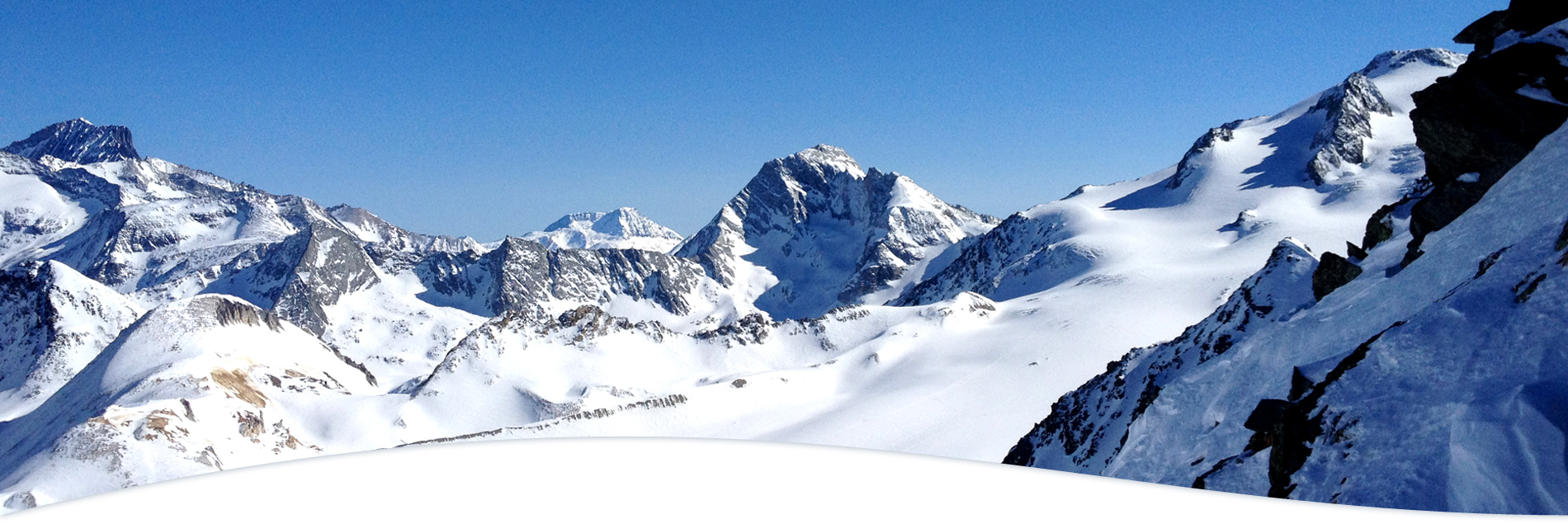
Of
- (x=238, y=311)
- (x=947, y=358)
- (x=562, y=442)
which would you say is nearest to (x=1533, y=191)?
(x=562, y=442)

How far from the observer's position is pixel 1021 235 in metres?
177

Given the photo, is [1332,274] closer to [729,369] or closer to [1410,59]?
[729,369]

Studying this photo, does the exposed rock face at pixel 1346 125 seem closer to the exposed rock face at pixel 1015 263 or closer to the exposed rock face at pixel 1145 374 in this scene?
the exposed rock face at pixel 1015 263

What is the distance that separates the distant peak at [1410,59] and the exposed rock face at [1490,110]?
196657mm

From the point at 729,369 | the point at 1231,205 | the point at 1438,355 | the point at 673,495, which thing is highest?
the point at 1231,205

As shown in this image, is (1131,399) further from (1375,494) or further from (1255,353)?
(1375,494)

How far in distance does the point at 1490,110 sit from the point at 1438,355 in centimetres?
1391

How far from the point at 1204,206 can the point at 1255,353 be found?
149m

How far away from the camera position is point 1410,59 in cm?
18275

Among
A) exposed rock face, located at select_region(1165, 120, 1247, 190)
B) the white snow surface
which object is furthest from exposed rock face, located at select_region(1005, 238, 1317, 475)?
exposed rock face, located at select_region(1165, 120, 1247, 190)

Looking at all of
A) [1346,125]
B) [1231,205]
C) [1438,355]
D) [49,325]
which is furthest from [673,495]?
[1346,125]

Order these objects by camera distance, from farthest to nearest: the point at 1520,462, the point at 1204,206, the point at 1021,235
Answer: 1. the point at 1021,235
2. the point at 1204,206
3. the point at 1520,462

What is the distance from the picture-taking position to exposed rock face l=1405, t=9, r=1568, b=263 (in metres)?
18.0

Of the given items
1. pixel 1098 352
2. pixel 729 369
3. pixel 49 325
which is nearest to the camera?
pixel 1098 352
